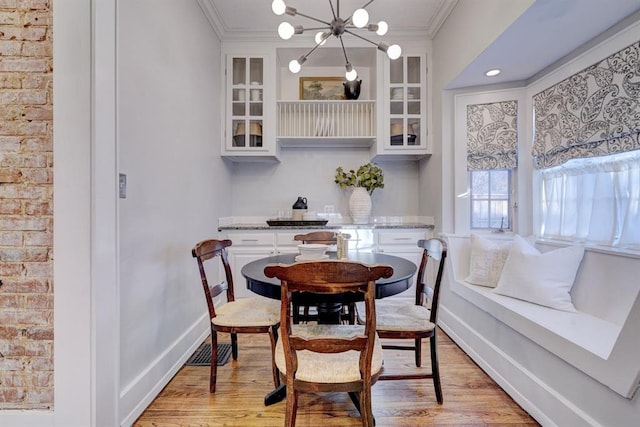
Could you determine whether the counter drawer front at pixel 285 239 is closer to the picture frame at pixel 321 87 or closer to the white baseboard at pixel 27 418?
the picture frame at pixel 321 87

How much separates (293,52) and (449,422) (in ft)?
11.5

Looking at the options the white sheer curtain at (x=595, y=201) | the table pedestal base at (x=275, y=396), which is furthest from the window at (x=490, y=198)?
the table pedestal base at (x=275, y=396)

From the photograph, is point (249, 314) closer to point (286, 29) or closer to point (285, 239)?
point (285, 239)

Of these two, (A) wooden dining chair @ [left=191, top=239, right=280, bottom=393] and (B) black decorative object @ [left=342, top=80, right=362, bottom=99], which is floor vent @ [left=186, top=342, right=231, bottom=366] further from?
(B) black decorative object @ [left=342, top=80, right=362, bottom=99]

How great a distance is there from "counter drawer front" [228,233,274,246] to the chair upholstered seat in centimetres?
147

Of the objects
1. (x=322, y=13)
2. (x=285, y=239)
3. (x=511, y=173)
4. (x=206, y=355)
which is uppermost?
(x=322, y=13)

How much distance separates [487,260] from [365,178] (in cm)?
153

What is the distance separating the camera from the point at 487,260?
7.81ft

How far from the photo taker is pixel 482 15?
2.14 meters

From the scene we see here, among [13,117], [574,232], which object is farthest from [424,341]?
[13,117]

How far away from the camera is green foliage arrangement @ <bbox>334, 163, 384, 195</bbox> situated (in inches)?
134

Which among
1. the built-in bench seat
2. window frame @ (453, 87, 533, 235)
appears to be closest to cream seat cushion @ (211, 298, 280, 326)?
the built-in bench seat

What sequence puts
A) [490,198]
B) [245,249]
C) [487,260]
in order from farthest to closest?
1. [245,249]
2. [490,198]
3. [487,260]

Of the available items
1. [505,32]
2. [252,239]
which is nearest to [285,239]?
[252,239]
